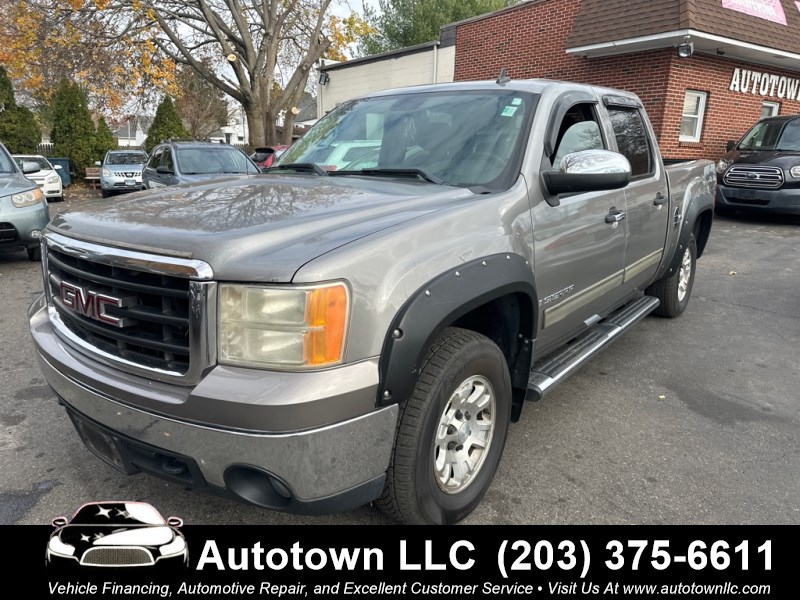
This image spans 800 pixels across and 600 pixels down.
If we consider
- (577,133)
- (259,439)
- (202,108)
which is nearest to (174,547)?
(259,439)

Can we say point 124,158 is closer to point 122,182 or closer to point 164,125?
point 122,182

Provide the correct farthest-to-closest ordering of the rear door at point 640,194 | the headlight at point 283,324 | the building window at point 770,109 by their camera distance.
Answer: the building window at point 770,109, the rear door at point 640,194, the headlight at point 283,324

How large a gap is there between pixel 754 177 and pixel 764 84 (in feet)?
16.1

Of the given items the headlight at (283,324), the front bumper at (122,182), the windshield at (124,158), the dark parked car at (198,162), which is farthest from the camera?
the windshield at (124,158)

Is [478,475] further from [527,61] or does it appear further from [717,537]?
[527,61]

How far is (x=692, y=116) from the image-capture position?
13.2 meters

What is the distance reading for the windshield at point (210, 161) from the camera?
10.8 meters

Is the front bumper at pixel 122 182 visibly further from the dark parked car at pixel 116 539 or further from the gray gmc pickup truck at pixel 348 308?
the dark parked car at pixel 116 539

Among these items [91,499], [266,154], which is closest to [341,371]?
[91,499]

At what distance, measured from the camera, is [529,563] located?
235 centimetres

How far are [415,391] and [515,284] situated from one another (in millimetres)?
683

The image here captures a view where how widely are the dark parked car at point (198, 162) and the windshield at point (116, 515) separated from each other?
355 inches

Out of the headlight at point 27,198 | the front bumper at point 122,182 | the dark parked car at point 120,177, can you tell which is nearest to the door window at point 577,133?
the headlight at point 27,198

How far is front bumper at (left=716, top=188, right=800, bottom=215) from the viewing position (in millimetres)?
10492
